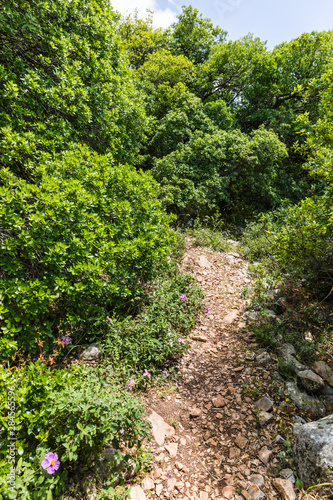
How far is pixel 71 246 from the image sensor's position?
313 centimetres

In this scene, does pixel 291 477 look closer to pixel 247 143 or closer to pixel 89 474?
pixel 89 474

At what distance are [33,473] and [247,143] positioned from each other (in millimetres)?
10360

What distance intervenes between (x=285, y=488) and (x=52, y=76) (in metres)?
6.62

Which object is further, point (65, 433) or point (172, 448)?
point (172, 448)

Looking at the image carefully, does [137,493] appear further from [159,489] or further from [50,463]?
[50,463]

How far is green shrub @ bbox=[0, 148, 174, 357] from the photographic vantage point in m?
2.72

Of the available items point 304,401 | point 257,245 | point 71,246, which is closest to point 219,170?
point 257,245

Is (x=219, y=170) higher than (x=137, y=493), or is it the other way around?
(x=219, y=170)

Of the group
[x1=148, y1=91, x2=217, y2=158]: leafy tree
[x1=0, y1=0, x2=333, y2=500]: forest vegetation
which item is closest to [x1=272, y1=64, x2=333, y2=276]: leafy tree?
[x1=0, y1=0, x2=333, y2=500]: forest vegetation

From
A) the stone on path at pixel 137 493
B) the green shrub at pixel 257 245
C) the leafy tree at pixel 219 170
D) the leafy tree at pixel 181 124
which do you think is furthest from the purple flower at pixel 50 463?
the leafy tree at pixel 181 124

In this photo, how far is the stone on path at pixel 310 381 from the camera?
344cm

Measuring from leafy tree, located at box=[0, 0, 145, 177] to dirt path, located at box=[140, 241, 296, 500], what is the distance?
4.06 m

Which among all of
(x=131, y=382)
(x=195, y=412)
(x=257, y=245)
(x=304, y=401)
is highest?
(x=257, y=245)

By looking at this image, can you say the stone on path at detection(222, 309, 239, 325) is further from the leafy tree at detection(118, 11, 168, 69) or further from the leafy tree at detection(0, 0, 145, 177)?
the leafy tree at detection(118, 11, 168, 69)
